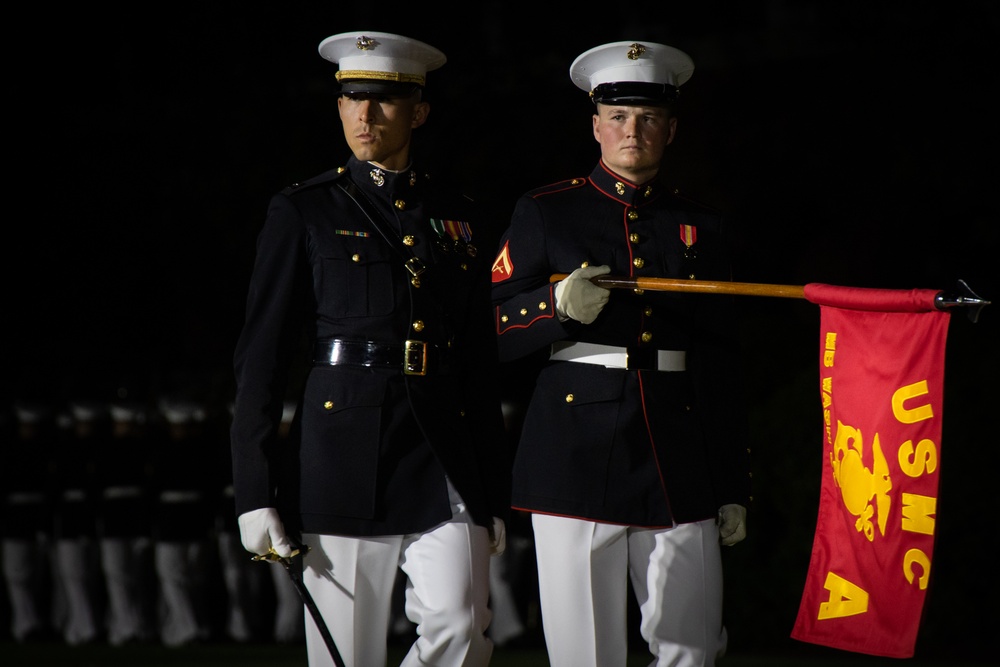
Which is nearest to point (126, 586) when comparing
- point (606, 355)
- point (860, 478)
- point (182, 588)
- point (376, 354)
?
point (182, 588)

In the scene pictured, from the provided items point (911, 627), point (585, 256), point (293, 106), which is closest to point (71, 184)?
point (293, 106)

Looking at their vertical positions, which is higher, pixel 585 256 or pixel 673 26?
pixel 673 26

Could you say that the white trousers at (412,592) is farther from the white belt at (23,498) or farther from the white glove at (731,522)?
the white belt at (23,498)

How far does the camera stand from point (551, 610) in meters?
4.98

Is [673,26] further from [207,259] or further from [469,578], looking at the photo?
[469,578]

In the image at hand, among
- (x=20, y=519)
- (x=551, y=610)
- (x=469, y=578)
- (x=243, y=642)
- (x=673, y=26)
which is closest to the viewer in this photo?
(x=469, y=578)

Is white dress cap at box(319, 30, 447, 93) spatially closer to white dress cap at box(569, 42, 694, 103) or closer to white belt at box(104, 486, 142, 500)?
white dress cap at box(569, 42, 694, 103)

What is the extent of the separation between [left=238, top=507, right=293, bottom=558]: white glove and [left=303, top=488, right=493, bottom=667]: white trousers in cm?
13

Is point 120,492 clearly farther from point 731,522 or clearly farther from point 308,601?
point 308,601

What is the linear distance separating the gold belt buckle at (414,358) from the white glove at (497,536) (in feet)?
1.63

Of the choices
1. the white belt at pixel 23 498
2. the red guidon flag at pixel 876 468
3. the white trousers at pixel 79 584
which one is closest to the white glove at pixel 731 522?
the red guidon flag at pixel 876 468

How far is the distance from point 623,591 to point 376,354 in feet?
3.78

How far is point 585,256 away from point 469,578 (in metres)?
1.20

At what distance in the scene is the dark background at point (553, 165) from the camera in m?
10.7
